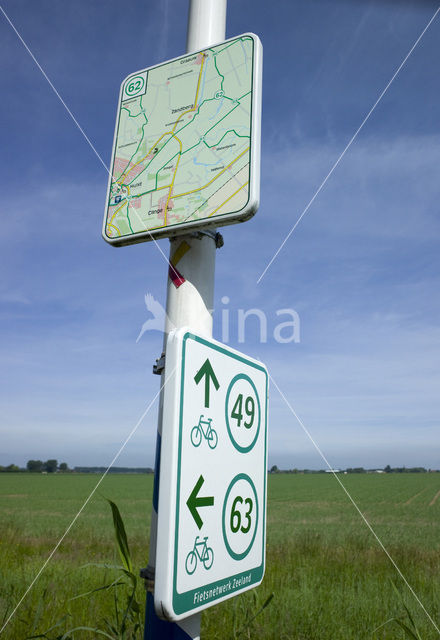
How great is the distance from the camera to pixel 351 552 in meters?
8.66

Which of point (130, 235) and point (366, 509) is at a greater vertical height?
point (130, 235)

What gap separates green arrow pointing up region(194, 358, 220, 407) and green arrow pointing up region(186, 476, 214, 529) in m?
0.22

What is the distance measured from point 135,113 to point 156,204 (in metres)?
0.57

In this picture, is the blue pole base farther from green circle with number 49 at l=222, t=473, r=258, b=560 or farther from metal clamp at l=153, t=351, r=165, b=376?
metal clamp at l=153, t=351, r=165, b=376

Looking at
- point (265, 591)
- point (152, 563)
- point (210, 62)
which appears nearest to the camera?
point (152, 563)

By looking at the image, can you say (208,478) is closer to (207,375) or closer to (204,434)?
(204,434)

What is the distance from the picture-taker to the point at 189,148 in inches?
70.8

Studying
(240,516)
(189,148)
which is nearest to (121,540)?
(240,516)

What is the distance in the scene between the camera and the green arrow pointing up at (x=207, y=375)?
132 cm

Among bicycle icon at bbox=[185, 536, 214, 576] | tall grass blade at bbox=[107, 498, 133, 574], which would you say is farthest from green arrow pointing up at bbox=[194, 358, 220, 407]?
tall grass blade at bbox=[107, 498, 133, 574]

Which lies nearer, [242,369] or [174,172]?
[242,369]

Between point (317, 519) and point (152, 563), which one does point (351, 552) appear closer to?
point (152, 563)

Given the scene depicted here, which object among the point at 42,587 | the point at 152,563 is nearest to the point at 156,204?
the point at 152,563

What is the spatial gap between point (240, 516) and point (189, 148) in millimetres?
1356
